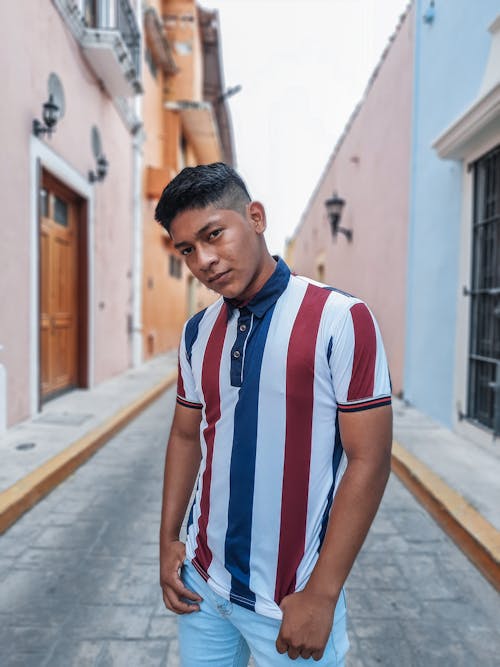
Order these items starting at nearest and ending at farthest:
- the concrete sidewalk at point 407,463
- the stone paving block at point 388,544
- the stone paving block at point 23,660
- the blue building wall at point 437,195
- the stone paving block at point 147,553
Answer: the stone paving block at point 23,660, the stone paving block at point 147,553, the stone paving block at point 388,544, the concrete sidewalk at point 407,463, the blue building wall at point 437,195

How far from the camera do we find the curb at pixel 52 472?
137 inches

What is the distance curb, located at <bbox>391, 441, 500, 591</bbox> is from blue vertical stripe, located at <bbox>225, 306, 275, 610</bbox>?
2.22 metres

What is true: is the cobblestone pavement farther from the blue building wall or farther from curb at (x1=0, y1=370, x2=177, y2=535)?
the blue building wall

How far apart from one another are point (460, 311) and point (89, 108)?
6.52 meters

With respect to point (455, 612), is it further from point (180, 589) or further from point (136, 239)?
point (136, 239)

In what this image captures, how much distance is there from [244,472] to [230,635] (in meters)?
0.43

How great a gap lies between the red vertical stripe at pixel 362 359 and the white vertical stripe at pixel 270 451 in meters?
0.15

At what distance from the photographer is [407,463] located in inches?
176

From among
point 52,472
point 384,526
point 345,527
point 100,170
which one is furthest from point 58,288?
point 345,527

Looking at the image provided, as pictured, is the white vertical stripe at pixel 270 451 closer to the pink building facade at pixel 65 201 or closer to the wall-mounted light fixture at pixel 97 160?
the pink building facade at pixel 65 201

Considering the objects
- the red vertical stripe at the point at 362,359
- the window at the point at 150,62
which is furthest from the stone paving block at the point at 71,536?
the window at the point at 150,62

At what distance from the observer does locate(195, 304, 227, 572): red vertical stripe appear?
1220 millimetres

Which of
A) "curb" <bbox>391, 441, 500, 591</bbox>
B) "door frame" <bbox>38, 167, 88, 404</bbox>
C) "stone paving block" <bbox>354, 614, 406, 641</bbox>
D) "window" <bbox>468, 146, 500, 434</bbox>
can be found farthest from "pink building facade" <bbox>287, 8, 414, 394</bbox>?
"stone paving block" <bbox>354, 614, 406, 641</bbox>

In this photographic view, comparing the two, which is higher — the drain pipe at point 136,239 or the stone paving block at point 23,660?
the drain pipe at point 136,239
